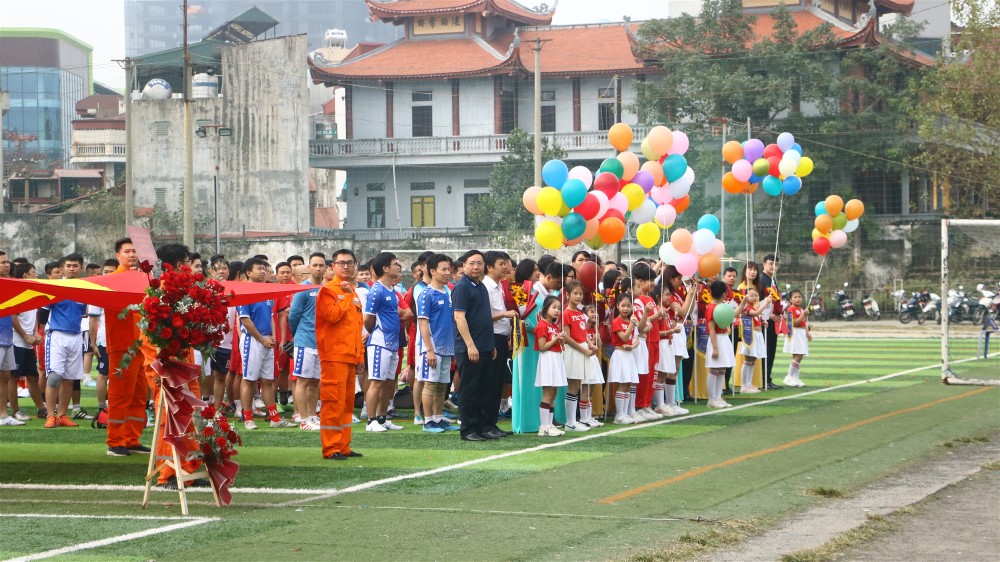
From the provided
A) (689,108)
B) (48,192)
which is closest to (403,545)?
(689,108)

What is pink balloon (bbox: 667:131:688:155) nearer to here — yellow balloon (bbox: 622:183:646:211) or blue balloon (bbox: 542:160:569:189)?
yellow balloon (bbox: 622:183:646:211)

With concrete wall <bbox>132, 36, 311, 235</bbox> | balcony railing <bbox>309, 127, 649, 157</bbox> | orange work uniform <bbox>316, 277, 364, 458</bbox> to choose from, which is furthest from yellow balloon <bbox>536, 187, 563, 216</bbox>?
concrete wall <bbox>132, 36, 311, 235</bbox>

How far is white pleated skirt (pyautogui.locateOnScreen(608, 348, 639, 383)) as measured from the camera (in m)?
13.6

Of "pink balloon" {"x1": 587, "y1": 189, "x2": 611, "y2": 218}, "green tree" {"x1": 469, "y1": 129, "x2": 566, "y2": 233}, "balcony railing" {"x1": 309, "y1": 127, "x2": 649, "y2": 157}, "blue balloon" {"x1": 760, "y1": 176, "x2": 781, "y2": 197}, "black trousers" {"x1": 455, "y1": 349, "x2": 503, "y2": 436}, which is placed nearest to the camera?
"black trousers" {"x1": 455, "y1": 349, "x2": 503, "y2": 436}

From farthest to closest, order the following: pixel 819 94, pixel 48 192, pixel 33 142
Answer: pixel 33 142, pixel 48 192, pixel 819 94

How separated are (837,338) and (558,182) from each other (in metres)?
21.4

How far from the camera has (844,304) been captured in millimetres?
39750

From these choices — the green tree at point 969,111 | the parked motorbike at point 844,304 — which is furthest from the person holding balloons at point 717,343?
the parked motorbike at point 844,304

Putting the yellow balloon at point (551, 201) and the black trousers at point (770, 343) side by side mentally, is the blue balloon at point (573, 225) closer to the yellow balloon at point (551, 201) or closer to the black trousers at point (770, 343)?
the yellow balloon at point (551, 201)

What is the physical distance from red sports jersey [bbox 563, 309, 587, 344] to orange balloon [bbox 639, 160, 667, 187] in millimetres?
2469

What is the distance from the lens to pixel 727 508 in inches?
335

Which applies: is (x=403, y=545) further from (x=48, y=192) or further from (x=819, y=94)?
(x=48, y=192)

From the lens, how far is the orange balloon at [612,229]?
44.0ft

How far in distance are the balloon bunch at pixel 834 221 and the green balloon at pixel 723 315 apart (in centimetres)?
234
